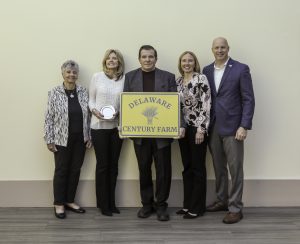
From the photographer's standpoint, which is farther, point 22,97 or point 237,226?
point 22,97

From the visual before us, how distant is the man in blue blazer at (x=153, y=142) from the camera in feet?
11.9

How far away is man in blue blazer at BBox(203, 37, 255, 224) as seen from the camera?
11.8 feet

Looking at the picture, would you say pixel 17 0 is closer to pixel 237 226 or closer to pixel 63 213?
pixel 63 213

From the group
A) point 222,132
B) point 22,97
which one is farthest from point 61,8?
point 222,132

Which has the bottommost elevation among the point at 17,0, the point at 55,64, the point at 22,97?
the point at 22,97

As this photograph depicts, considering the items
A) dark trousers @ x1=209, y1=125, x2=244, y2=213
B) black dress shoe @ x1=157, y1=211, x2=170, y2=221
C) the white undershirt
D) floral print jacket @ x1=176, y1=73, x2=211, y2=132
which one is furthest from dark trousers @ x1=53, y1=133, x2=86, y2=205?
the white undershirt

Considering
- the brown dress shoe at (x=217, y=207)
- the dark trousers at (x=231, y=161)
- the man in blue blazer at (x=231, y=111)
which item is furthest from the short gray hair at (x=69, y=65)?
the brown dress shoe at (x=217, y=207)

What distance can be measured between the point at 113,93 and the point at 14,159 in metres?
1.22

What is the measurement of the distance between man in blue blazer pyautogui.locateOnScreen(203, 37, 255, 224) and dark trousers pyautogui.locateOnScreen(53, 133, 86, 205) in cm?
124

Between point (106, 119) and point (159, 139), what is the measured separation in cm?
51

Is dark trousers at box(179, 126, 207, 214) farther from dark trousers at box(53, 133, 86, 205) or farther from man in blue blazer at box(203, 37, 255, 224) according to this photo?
dark trousers at box(53, 133, 86, 205)

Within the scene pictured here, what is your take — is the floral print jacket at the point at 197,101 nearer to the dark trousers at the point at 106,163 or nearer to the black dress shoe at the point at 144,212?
the dark trousers at the point at 106,163

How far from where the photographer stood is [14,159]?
159 inches

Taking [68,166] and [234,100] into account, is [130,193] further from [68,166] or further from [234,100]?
[234,100]
